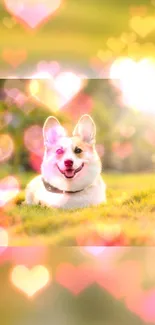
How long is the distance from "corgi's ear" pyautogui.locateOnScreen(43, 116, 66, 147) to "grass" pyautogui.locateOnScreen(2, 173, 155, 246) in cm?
20

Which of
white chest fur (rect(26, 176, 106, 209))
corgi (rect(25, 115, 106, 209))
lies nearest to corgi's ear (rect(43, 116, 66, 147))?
corgi (rect(25, 115, 106, 209))

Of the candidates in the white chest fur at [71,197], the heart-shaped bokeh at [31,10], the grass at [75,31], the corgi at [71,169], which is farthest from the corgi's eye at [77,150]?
the heart-shaped bokeh at [31,10]

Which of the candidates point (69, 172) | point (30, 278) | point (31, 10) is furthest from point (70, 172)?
point (31, 10)

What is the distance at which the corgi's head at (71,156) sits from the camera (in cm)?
159

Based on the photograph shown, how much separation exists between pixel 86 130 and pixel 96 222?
28 centimetres

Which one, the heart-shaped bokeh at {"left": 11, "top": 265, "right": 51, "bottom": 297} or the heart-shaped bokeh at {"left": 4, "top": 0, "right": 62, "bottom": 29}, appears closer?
the heart-shaped bokeh at {"left": 11, "top": 265, "right": 51, "bottom": 297}

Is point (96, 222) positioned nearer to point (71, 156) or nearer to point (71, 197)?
point (71, 197)

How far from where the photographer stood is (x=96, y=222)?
1.57 m

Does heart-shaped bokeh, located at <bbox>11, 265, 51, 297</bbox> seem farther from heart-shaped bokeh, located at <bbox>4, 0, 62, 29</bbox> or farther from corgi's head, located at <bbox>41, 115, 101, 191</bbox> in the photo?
heart-shaped bokeh, located at <bbox>4, 0, 62, 29</bbox>

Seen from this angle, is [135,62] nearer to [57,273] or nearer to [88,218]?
[88,218]

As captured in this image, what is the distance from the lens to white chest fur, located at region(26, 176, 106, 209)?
1600 millimetres

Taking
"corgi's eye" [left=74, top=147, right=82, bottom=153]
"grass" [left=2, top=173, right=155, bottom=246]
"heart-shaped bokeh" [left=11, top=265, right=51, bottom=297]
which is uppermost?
"corgi's eye" [left=74, top=147, right=82, bottom=153]

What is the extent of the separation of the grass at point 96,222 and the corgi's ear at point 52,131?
7.7 inches

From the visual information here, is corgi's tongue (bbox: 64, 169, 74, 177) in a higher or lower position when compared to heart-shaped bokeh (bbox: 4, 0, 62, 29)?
lower
